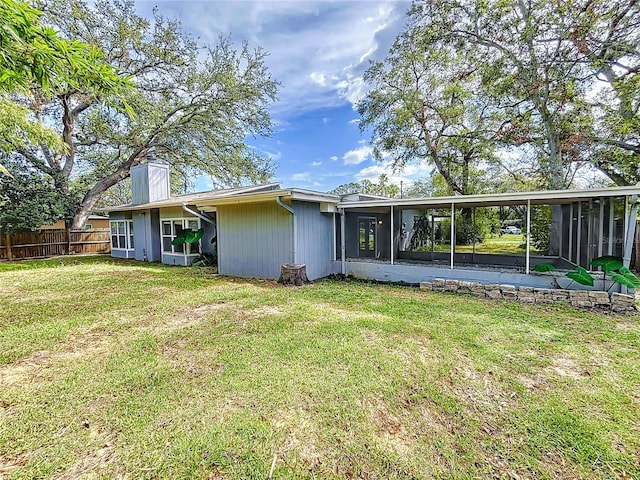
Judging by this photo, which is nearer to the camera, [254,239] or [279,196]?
[279,196]

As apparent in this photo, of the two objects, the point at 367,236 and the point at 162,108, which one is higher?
the point at 162,108

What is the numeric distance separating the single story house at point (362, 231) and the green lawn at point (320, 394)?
2389 millimetres

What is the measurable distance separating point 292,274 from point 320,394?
4976mm

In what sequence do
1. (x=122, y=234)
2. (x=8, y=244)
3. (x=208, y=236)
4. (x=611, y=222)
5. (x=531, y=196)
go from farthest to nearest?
(x=122, y=234), (x=8, y=244), (x=208, y=236), (x=611, y=222), (x=531, y=196)

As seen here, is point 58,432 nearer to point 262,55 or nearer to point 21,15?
point 21,15

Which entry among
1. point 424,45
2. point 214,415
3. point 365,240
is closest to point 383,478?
point 214,415

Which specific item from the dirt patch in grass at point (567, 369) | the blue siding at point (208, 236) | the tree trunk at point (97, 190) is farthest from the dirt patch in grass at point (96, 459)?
the tree trunk at point (97, 190)

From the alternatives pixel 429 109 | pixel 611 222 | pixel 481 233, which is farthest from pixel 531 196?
pixel 429 109

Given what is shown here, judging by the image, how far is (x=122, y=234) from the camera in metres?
14.3

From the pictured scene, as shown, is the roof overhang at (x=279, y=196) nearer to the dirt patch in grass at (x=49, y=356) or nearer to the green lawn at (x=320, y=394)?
the green lawn at (x=320, y=394)

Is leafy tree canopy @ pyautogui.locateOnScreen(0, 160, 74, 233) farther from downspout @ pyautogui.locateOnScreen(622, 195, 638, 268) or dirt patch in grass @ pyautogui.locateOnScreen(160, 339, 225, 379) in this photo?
downspout @ pyautogui.locateOnScreen(622, 195, 638, 268)

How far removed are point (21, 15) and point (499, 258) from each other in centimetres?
1245

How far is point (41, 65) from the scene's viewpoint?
10.1 feet

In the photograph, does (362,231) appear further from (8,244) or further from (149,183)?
(8,244)
